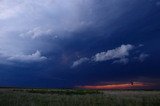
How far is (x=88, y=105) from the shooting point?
66.3 feet

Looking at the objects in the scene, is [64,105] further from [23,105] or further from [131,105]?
[131,105]

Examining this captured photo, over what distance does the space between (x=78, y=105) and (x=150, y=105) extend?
575 centimetres

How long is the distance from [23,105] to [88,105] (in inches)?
200

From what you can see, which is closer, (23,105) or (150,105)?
(23,105)

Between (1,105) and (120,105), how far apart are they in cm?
934

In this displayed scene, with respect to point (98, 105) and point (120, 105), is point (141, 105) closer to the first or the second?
point (120, 105)

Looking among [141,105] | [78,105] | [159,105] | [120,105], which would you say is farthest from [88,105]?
[159,105]

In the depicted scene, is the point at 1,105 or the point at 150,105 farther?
the point at 150,105

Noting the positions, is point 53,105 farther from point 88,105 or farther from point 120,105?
point 120,105

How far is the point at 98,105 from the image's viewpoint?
2069 centimetres

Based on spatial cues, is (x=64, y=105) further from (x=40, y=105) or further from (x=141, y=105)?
(x=141, y=105)

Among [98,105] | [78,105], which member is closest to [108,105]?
[98,105]

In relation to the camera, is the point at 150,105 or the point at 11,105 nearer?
the point at 11,105

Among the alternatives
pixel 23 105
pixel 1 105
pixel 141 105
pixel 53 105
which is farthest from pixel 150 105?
pixel 1 105
